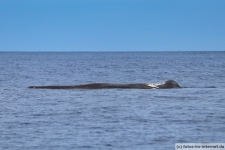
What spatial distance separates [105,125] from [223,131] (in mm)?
4325

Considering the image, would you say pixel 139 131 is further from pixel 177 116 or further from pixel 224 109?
pixel 224 109

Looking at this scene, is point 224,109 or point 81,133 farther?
point 224,109

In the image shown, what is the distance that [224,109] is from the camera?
35062 millimetres

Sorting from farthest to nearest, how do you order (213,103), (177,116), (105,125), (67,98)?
1. (67,98)
2. (213,103)
3. (177,116)
4. (105,125)

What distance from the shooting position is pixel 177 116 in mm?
32281

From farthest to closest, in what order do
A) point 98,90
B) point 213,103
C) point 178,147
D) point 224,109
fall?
1. point 98,90
2. point 213,103
3. point 224,109
4. point 178,147

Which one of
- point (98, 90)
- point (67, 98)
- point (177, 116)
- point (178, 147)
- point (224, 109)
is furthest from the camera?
point (98, 90)

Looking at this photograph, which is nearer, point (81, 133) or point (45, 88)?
point (81, 133)

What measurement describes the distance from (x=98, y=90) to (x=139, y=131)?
19.8 metres

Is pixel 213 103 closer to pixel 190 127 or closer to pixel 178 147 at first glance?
pixel 190 127

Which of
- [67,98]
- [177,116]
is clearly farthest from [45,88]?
[177,116]

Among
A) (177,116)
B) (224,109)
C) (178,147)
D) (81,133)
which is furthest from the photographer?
(224,109)

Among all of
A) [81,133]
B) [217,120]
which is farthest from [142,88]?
[81,133]

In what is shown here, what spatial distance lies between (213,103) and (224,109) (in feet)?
10.3
